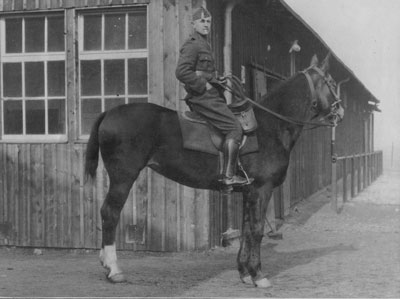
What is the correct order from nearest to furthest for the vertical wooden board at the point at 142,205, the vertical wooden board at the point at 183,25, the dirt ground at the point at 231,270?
the dirt ground at the point at 231,270 → the vertical wooden board at the point at 183,25 → the vertical wooden board at the point at 142,205

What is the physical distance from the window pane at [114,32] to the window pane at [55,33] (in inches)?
27.3

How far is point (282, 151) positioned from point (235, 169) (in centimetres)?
58

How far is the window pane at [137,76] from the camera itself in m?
8.55

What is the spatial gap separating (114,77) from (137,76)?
1.12 ft

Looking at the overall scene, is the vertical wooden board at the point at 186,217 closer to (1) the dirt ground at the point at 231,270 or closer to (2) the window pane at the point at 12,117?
(1) the dirt ground at the point at 231,270

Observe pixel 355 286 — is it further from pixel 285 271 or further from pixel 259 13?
pixel 259 13

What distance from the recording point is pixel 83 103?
345 inches

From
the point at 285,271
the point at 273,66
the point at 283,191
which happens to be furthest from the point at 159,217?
the point at 273,66

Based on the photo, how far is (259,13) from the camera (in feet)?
35.2

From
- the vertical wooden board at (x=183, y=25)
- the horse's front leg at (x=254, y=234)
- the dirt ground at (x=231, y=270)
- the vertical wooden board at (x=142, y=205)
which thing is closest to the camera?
the dirt ground at (x=231, y=270)

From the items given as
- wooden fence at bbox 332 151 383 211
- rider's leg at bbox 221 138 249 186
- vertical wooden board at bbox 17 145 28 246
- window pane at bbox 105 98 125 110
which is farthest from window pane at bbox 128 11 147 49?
wooden fence at bbox 332 151 383 211

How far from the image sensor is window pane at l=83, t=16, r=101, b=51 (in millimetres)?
8695

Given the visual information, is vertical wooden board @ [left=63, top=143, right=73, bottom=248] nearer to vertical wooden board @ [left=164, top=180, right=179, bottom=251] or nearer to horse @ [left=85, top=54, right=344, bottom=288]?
vertical wooden board @ [left=164, top=180, right=179, bottom=251]

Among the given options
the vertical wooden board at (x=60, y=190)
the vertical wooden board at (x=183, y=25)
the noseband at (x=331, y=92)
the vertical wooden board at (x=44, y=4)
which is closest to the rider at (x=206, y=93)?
the noseband at (x=331, y=92)
